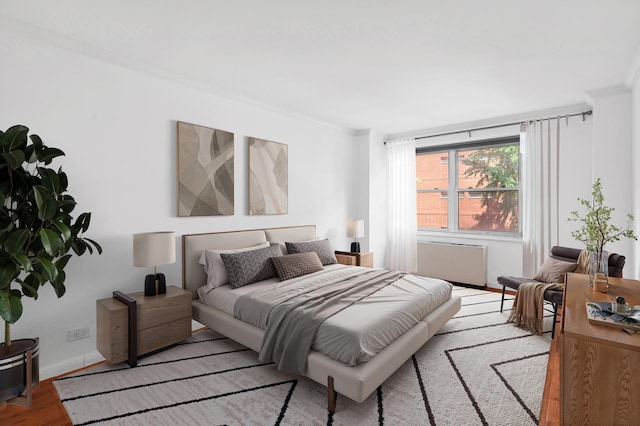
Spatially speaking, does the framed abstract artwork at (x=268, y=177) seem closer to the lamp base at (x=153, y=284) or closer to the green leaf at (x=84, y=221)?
the lamp base at (x=153, y=284)

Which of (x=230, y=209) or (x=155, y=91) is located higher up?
(x=155, y=91)

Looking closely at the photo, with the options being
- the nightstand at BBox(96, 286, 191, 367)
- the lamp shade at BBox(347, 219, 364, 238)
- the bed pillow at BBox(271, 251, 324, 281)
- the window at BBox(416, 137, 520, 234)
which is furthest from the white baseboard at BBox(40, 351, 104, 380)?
the window at BBox(416, 137, 520, 234)

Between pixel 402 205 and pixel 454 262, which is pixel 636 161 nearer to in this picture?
pixel 454 262

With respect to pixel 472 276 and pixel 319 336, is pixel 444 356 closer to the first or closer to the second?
pixel 319 336

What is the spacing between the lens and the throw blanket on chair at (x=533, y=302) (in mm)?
3439

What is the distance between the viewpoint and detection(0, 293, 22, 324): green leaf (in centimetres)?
194

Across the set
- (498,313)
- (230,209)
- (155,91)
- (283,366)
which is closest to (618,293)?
(498,313)

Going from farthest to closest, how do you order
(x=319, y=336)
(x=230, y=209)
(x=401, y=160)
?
(x=401, y=160), (x=230, y=209), (x=319, y=336)

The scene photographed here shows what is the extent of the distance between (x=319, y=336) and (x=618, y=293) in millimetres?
2134

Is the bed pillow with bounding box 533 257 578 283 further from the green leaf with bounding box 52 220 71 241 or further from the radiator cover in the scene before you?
the green leaf with bounding box 52 220 71 241

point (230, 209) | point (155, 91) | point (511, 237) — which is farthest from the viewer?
point (511, 237)

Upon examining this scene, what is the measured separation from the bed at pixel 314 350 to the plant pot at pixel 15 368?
1.29 meters

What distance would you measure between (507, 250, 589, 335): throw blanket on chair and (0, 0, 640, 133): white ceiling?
6.60 ft

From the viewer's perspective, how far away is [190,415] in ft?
7.02
